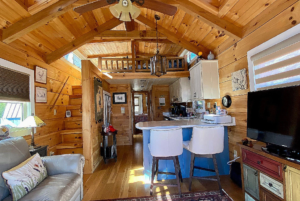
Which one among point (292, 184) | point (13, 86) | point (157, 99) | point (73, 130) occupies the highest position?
point (13, 86)

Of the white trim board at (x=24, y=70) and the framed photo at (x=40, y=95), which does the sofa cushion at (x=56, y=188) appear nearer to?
the white trim board at (x=24, y=70)

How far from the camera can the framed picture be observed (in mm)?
2893

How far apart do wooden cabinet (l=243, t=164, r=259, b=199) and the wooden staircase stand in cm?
316

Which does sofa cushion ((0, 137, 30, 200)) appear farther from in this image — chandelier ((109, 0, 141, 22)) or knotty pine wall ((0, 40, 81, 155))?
chandelier ((109, 0, 141, 22))

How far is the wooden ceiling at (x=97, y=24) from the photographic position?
2188mm

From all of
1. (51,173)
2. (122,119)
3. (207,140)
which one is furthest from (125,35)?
(51,173)

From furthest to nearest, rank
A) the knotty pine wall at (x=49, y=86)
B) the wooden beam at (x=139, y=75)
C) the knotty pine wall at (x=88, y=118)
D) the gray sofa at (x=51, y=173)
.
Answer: the wooden beam at (x=139, y=75) < the knotty pine wall at (x=88, y=118) < the knotty pine wall at (x=49, y=86) < the gray sofa at (x=51, y=173)

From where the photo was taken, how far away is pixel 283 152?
4.71 ft

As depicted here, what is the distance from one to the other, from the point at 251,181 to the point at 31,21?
365 centimetres

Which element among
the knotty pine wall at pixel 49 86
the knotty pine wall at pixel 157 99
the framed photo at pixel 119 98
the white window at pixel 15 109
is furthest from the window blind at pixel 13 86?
the knotty pine wall at pixel 157 99

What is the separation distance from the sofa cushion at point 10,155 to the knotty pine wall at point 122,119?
3.68m

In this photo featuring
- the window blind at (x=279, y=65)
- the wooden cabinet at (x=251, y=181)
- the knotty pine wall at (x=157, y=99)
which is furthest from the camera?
the knotty pine wall at (x=157, y=99)

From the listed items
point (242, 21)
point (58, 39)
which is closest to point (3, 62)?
point (58, 39)

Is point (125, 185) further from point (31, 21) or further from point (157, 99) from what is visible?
point (157, 99)
